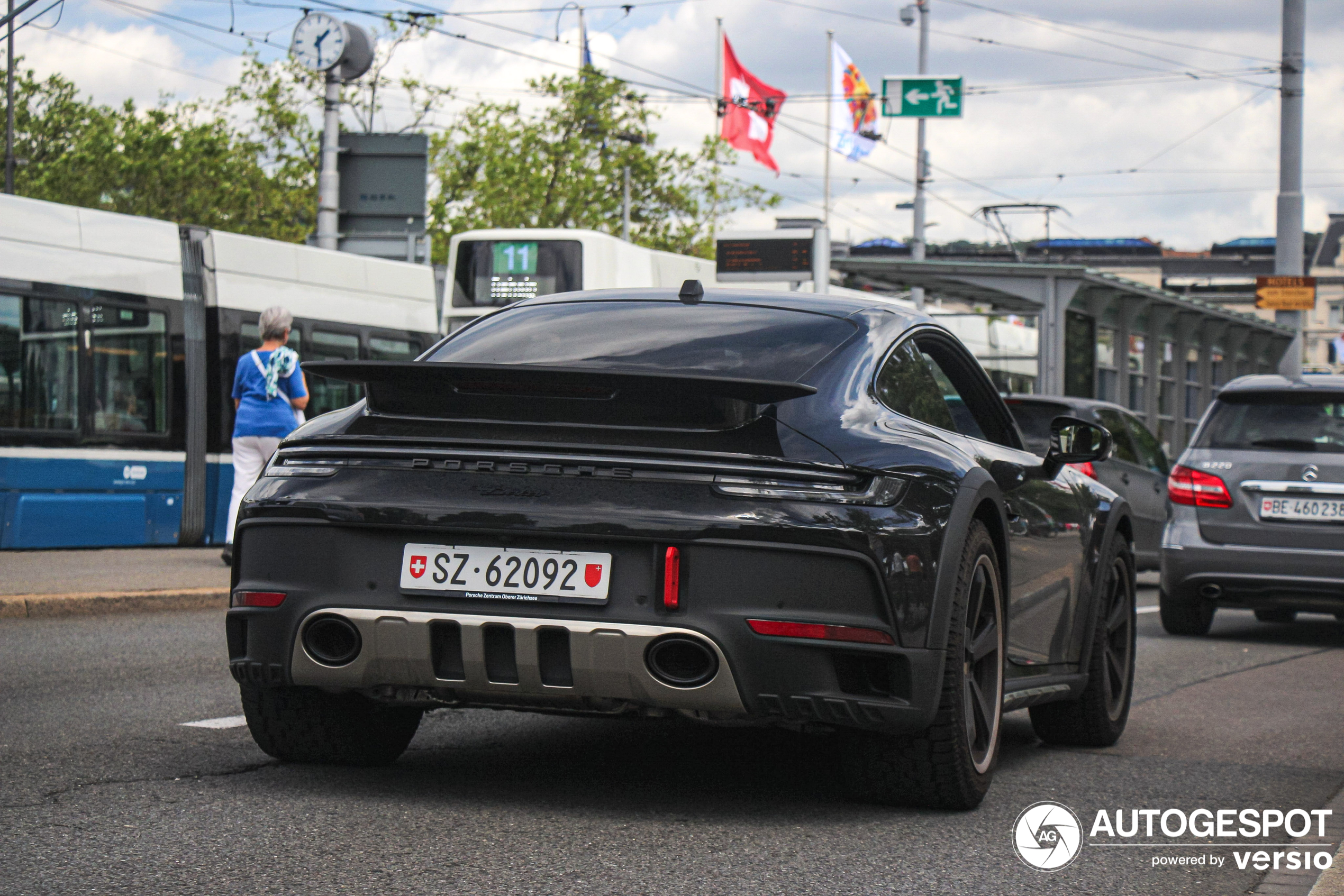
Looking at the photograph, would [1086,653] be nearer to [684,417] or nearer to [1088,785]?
[1088,785]

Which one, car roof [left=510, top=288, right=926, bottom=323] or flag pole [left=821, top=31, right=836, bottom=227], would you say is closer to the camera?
car roof [left=510, top=288, right=926, bottom=323]

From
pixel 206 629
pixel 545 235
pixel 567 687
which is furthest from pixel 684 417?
pixel 545 235

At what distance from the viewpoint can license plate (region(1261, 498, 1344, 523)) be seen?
1046 centimetres

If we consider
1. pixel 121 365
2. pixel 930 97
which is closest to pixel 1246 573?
pixel 121 365

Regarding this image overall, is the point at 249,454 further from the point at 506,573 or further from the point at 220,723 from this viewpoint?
the point at 506,573

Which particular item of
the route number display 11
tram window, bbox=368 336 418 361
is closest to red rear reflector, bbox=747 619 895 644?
tram window, bbox=368 336 418 361

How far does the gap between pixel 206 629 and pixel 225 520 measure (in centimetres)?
729

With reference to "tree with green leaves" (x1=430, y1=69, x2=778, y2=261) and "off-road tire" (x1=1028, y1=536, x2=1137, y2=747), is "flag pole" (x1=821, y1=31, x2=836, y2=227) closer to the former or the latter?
"tree with green leaves" (x1=430, y1=69, x2=778, y2=261)

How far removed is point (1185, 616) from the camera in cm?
1130

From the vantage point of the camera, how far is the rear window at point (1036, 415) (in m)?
11.4

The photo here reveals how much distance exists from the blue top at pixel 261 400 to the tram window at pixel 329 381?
5741 mm

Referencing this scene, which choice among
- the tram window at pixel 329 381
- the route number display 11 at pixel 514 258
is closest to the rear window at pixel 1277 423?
the tram window at pixel 329 381

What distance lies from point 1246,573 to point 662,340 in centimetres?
675

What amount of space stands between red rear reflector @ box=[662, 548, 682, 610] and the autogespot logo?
3.44 feet
